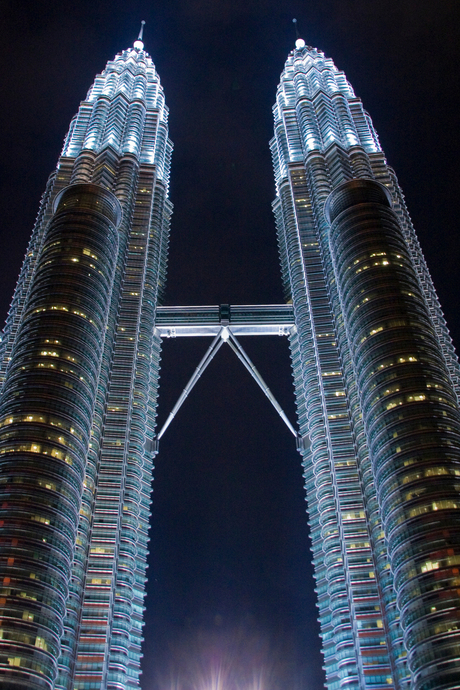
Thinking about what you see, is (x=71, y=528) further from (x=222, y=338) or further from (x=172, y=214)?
(x=172, y=214)

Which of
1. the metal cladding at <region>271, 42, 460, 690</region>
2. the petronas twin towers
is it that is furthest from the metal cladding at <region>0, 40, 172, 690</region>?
the metal cladding at <region>271, 42, 460, 690</region>

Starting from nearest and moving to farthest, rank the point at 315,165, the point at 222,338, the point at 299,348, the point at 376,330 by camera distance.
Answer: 1. the point at 376,330
2. the point at 299,348
3. the point at 222,338
4. the point at 315,165

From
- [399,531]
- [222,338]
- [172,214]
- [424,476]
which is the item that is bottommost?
[399,531]

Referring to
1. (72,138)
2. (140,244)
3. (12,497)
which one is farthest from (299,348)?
(72,138)

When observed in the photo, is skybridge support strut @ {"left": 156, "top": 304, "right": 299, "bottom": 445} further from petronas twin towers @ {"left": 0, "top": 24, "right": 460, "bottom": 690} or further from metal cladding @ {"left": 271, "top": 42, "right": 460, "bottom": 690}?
metal cladding @ {"left": 271, "top": 42, "right": 460, "bottom": 690}

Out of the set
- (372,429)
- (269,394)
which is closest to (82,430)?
(372,429)

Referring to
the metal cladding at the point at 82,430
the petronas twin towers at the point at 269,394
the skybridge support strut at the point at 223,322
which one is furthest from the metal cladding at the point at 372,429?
the metal cladding at the point at 82,430

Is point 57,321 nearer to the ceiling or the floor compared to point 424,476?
nearer to the ceiling

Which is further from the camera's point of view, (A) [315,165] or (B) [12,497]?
(A) [315,165]
